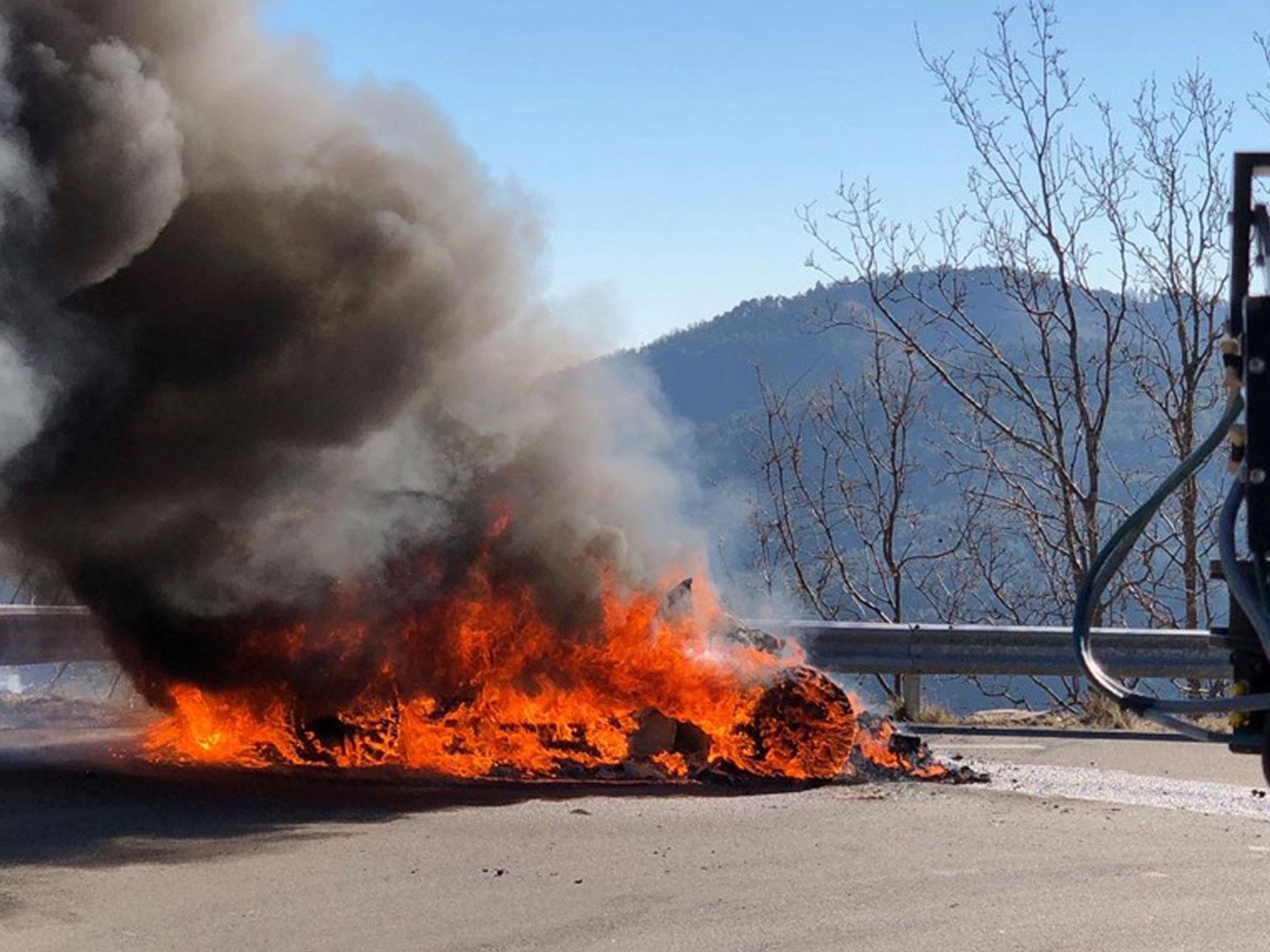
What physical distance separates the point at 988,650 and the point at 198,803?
7.98 metres

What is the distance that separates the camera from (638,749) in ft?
36.1

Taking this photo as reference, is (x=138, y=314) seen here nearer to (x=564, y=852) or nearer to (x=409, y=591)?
(x=409, y=591)

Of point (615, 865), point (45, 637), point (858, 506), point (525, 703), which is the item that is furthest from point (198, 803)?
point (858, 506)

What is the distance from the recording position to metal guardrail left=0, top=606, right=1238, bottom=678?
15031 millimetres

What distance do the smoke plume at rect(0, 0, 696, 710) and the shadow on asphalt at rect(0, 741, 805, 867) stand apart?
3.34 feet

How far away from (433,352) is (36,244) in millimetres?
2991

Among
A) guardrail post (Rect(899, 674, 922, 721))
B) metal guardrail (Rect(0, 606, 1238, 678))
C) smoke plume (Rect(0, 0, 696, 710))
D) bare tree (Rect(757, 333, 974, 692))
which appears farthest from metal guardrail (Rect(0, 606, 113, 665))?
bare tree (Rect(757, 333, 974, 692))

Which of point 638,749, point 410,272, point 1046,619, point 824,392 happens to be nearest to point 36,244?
point 410,272

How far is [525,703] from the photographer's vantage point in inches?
442

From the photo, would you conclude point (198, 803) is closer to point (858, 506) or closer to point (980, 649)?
point (980, 649)

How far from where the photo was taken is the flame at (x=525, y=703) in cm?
1097

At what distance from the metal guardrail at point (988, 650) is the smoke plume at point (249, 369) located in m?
3.01

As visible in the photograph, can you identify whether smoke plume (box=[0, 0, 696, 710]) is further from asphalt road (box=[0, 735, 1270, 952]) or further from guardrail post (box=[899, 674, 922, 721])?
guardrail post (box=[899, 674, 922, 721])

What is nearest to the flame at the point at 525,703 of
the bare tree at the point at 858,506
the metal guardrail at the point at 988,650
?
the metal guardrail at the point at 988,650
